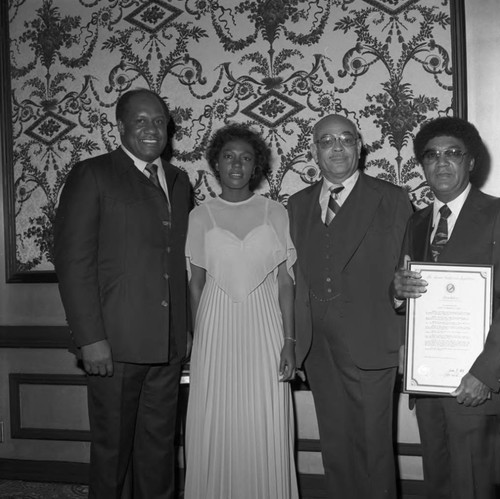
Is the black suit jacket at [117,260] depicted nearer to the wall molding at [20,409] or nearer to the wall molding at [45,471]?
the wall molding at [20,409]

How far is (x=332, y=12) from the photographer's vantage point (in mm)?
3398

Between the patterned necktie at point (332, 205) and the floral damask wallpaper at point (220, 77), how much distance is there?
2.08 feet

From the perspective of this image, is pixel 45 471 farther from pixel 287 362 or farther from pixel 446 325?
pixel 446 325

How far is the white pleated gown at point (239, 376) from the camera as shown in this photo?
2.76 metres

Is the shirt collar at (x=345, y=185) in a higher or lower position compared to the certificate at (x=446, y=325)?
higher

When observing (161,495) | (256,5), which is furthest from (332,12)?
(161,495)

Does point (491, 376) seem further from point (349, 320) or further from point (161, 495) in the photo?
point (161, 495)

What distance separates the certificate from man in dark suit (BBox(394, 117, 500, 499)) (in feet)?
0.12

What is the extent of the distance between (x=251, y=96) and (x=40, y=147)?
1226 mm

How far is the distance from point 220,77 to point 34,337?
5.67 feet

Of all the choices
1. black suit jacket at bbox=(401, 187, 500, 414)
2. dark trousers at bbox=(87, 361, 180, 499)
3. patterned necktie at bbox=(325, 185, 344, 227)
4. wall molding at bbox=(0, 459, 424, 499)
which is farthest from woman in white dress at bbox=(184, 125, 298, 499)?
wall molding at bbox=(0, 459, 424, 499)

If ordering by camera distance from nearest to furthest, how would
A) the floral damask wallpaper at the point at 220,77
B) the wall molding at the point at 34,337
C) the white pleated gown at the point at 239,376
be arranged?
the white pleated gown at the point at 239,376, the floral damask wallpaper at the point at 220,77, the wall molding at the point at 34,337

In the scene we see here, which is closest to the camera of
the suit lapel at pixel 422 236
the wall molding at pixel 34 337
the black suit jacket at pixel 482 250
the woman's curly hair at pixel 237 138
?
the black suit jacket at pixel 482 250

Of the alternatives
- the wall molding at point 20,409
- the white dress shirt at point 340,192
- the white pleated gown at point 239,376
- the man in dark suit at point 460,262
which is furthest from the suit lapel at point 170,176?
the wall molding at point 20,409
